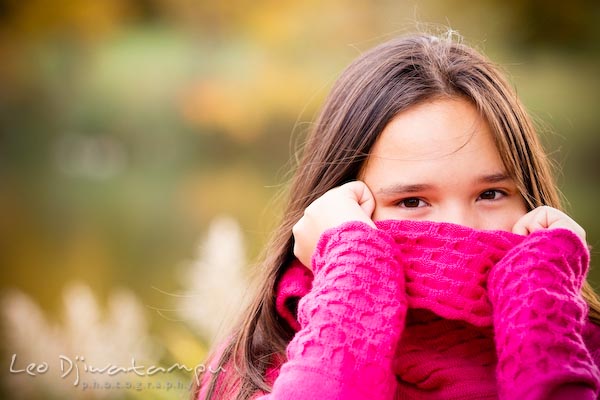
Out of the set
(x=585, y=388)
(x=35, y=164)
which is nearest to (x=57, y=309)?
(x=35, y=164)

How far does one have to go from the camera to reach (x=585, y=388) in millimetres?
1322

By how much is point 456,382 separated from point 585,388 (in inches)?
11.3

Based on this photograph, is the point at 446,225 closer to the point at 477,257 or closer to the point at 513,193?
the point at 477,257

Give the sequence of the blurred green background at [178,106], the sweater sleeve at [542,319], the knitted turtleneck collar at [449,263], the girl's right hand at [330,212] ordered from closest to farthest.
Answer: the sweater sleeve at [542,319] < the knitted turtleneck collar at [449,263] < the girl's right hand at [330,212] < the blurred green background at [178,106]

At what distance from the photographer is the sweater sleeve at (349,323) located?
4.47ft

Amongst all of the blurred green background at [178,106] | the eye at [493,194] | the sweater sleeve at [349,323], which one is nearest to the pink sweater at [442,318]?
the sweater sleeve at [349,323]

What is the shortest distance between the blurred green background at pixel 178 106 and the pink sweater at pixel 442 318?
174 cm

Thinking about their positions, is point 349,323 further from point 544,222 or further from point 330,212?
point 544,222

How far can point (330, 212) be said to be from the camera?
5.38 feet

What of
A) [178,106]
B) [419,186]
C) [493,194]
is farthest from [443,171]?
[178,106]

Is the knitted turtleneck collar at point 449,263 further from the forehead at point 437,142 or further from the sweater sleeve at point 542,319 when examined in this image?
the forehead at point 437,142

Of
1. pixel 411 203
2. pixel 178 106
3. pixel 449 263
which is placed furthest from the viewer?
pixel 178 106

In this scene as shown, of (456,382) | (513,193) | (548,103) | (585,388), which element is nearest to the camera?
(585,388)

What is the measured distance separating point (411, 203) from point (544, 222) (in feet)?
0.97
